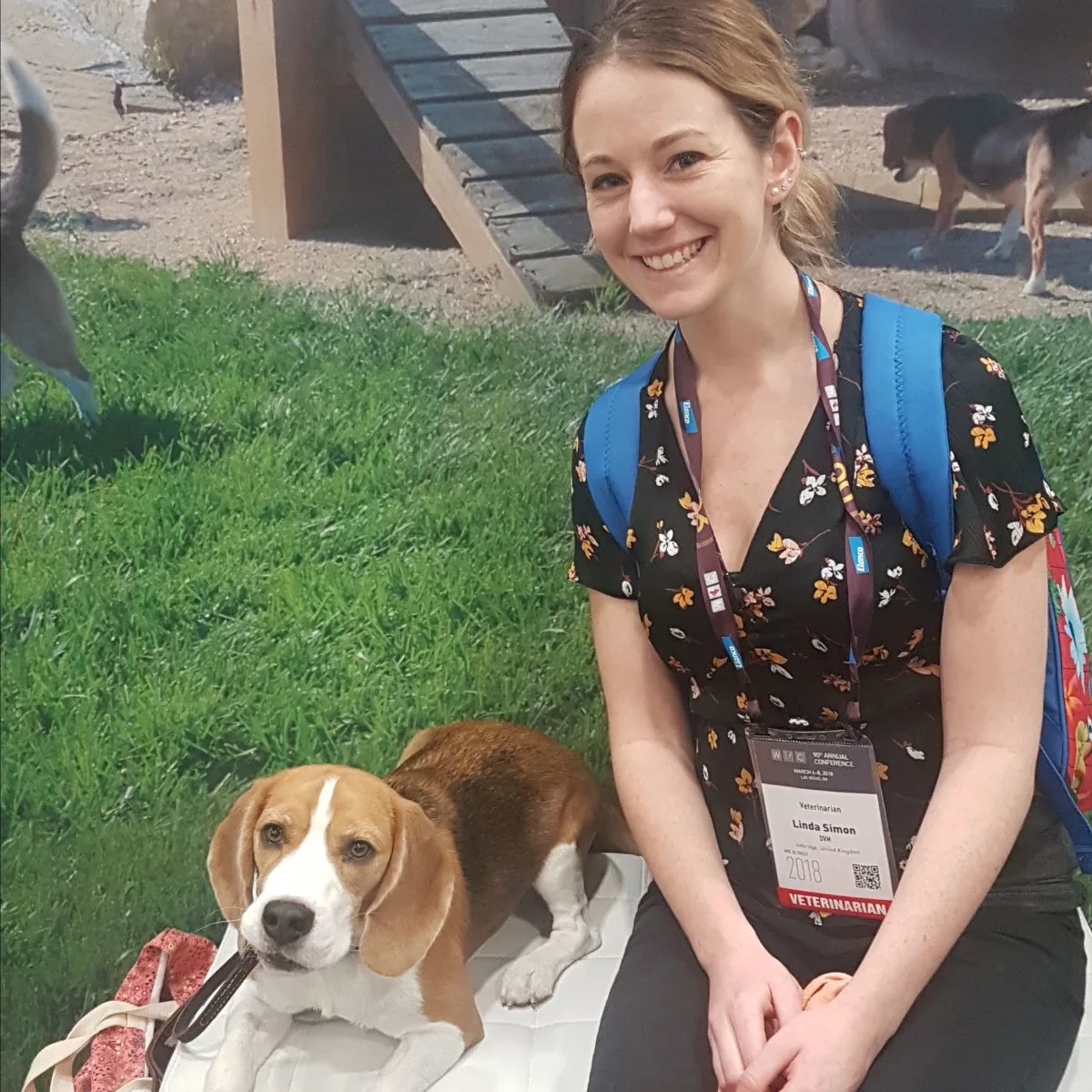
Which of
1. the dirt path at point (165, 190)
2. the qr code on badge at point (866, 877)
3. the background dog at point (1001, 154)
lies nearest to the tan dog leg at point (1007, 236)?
the background dog at point (1001, 154)

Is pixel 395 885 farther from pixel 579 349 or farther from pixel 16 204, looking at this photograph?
pixel 16 204

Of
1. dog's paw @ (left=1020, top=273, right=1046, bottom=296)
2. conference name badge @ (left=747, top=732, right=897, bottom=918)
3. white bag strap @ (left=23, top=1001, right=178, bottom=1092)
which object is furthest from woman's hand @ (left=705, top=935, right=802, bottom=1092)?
dog's paw @ (left=1020, top=273, right=1046, bottom=296)

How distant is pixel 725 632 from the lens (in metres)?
1.28

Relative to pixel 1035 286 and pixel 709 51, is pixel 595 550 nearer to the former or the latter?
pixel 709 51

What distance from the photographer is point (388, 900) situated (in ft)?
4.56

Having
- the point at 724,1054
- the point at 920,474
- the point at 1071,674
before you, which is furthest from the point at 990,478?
the point at 724,1054

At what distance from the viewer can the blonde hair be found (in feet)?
3.86

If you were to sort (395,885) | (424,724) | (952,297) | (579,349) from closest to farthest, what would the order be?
1. (395,885)
2. (952,297)
3. (579,349)
4. (424,724)

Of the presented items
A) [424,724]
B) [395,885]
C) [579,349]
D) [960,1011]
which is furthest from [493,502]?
[960,1011]

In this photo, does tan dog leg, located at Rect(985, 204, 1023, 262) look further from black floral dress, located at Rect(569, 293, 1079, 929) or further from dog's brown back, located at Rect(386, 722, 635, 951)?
dog's brown back, located at Rect(386, 722, 635, 951)

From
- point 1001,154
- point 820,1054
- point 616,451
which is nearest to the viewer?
point 820,1054

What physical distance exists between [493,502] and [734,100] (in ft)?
2.45

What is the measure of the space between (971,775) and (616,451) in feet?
1.73

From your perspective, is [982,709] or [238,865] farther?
[238,865]
